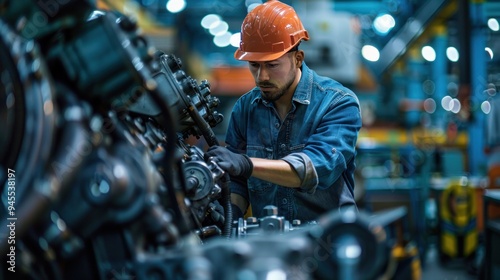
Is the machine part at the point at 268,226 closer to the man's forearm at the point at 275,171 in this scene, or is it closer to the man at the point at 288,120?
the man's forearm at the point at 275,171

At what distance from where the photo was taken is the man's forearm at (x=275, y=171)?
2.46 metres

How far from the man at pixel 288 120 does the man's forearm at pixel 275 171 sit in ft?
0.57

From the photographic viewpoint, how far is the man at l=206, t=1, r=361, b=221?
278 cm

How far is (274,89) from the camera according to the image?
2943 mm

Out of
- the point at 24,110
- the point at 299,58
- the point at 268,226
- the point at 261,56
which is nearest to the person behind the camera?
the point at 24,110

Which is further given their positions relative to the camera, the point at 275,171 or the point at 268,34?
the point at 268,34

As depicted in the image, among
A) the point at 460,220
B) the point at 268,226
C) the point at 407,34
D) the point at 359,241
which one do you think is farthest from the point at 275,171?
the point at 407,34

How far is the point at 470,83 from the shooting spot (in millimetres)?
9328

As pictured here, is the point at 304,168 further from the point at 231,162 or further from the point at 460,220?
the point at 460,220

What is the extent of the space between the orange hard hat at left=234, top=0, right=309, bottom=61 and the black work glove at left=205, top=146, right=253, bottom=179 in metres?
0.65

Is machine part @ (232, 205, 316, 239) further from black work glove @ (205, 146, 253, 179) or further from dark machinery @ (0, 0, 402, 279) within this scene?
dark machinery @ (0, 0, 402, 279)

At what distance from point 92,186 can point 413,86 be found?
18660 mm

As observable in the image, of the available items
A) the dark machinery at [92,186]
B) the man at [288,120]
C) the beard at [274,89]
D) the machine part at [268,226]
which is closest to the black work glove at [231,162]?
the machine part at [268,226]

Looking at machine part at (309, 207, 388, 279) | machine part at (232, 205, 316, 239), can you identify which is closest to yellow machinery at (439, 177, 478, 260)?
machine part at (232, 205, 316, 239)
